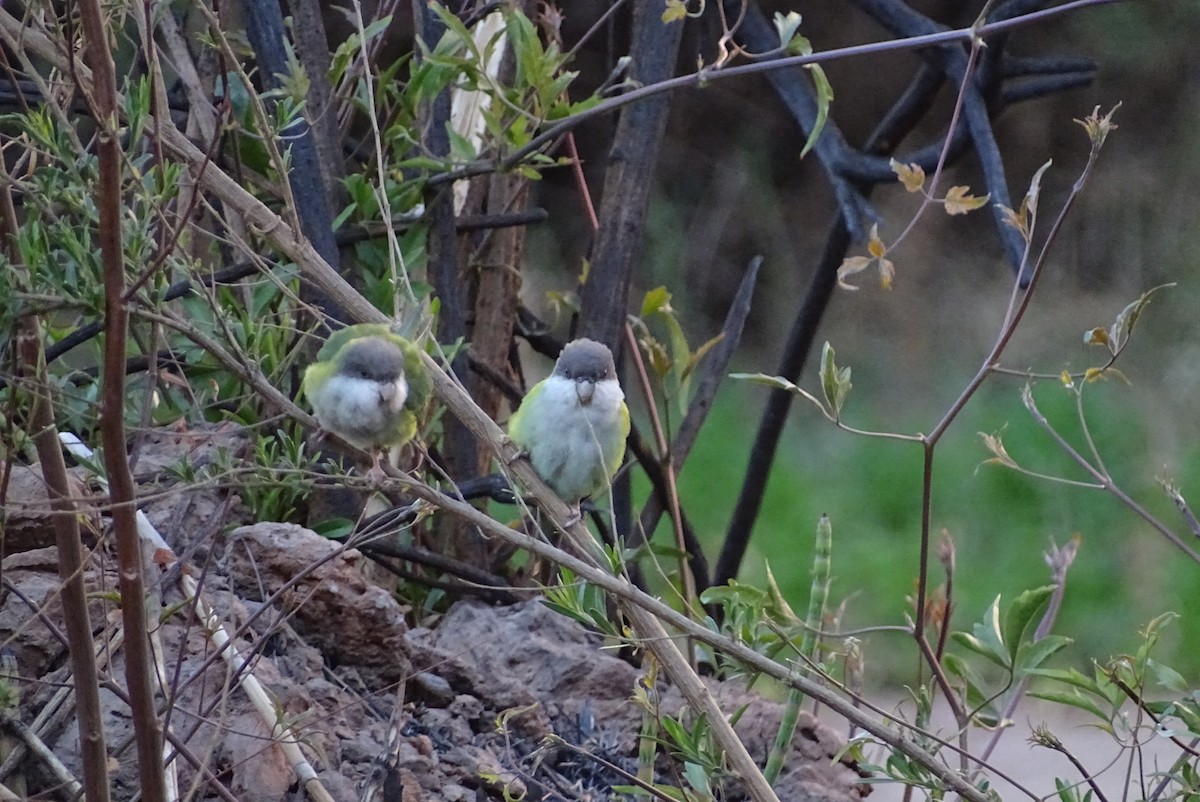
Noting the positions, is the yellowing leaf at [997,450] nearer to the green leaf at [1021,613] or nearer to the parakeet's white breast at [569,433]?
the green leaf at [1021,613]

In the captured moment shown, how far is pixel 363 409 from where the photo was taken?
1509mm

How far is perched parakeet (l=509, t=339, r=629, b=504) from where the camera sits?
199 cm

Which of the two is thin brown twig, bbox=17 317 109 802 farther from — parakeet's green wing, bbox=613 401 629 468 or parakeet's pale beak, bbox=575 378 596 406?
parakeet's green wing, bbox=613 401 629 468

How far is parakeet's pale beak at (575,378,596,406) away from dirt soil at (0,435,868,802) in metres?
0.34

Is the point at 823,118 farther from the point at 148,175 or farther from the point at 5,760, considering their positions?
the point at 5,760

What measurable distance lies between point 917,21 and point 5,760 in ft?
5.68

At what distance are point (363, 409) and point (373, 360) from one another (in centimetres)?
7

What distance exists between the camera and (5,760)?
1.38 meters

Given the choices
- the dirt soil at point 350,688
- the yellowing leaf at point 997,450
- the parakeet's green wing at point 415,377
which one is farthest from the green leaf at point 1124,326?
the parakeet's green wing at point 415,377

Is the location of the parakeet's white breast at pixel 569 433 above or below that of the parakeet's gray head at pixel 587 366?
below

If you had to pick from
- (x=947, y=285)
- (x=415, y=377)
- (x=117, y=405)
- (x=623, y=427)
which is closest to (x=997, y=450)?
(x=415, y=377)

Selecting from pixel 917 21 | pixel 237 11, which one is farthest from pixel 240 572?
pixel 237 11

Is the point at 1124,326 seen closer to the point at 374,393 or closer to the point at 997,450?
the point at 997,450

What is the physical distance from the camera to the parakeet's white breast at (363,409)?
1506mm
